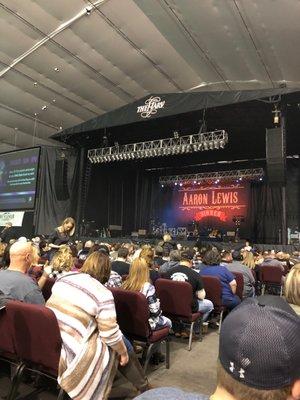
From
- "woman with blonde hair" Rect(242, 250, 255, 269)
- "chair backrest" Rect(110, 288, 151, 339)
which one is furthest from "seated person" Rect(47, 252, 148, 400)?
"woman with blonde hair" Rect(242, 250, 255, 269)

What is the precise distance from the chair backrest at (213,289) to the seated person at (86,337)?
7.79ft

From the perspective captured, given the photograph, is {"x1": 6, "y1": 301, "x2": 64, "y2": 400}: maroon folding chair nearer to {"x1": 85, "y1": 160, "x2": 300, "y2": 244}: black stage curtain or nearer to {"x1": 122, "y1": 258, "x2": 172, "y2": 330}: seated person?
{"x1": 122, "y1": 258, "x2": 172, "y2": 330}: seated person

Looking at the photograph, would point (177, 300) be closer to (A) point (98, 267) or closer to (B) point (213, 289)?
(B) point (213, 289)

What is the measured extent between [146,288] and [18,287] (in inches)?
41.4

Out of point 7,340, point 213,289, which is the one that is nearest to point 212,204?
point 213,289

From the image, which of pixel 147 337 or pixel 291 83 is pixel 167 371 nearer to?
pixel 147 337

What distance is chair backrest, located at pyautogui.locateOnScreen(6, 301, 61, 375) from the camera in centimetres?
219

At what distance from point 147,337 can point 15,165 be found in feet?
38.0

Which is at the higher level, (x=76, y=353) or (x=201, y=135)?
(x=201, y=135)

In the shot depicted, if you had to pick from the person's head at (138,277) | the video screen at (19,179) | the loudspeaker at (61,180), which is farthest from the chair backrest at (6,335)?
the video screen at (19,179)

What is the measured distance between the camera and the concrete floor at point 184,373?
9.11 feet

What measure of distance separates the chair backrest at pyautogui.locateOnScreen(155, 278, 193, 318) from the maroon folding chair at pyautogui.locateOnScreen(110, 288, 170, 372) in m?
0.70

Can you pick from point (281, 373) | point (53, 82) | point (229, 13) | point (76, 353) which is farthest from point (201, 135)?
point (281, 373)

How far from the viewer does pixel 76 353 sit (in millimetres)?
2104
